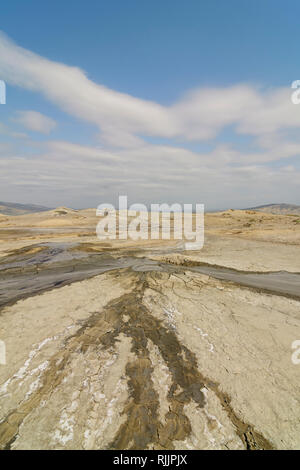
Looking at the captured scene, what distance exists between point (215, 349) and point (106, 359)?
2143mm

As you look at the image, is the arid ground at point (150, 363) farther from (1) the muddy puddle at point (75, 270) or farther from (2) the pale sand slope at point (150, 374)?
(1) the muddy puddle at point (75, 270)

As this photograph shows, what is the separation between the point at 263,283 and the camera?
7797 mm

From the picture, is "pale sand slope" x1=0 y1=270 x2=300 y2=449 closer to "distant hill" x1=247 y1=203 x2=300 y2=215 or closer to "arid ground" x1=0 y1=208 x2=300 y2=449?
"arid ground" x1=0 y1=208 x2=300 y2=449

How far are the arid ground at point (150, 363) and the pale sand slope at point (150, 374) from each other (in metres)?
0.02

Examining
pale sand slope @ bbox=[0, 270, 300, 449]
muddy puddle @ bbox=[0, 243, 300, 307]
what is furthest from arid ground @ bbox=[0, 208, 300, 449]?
muddy puddle @ bbox=[0, 243, 300, 307]

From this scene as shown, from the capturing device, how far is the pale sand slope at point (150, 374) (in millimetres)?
2719

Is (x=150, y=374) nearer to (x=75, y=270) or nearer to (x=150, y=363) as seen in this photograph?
(x=150, y=363)

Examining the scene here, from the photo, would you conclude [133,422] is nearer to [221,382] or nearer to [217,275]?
[221,382]

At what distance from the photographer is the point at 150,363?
3824 millimetres

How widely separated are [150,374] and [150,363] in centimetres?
24

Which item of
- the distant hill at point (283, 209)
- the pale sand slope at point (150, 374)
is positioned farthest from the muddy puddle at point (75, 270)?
the distant hill at point (283, 209)

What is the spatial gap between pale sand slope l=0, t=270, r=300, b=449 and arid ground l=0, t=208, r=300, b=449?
16mm

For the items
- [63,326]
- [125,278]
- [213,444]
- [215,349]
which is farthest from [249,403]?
[125,278]

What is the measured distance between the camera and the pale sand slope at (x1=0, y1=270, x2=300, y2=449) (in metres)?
2.72
